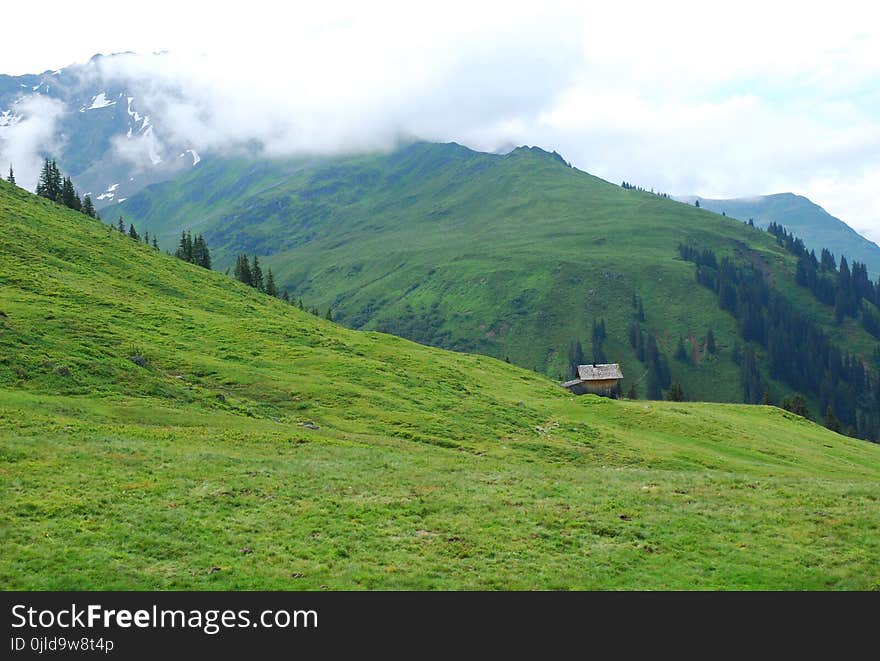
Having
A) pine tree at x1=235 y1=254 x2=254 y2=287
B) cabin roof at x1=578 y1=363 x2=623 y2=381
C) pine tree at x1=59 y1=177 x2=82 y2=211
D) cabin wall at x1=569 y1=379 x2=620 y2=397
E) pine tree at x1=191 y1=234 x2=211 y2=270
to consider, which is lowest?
cabin wall at x1=569 y1=379 x2=620 y2=397

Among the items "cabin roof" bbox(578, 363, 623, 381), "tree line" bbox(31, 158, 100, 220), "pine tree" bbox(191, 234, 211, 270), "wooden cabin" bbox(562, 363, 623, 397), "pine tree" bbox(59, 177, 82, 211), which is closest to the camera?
"wooden cabin" bbox(562, 363, 623, 397)

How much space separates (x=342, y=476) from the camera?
35.6 meters

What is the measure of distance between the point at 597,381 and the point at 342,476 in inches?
4139

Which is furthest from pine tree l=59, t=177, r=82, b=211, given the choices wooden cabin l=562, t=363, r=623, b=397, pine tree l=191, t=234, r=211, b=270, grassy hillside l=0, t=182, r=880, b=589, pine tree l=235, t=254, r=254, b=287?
wooden cabin l=562, t=363, r=623, b=397

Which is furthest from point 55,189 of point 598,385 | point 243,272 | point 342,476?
point 342,476

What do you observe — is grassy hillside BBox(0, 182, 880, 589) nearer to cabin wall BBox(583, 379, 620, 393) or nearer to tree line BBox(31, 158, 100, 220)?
cabin wall BBox(583, 379, 620, 393)

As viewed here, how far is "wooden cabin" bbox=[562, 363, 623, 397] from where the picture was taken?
135 metres

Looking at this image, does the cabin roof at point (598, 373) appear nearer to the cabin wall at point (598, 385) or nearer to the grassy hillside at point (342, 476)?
the cabin wall at point (598, 385)

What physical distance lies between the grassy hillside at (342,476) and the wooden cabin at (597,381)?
5558cm

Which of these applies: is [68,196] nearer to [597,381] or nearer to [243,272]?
[243,272]

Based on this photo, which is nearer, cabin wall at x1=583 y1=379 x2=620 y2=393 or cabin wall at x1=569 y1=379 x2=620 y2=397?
cabin wall at x1=569 y1=379 x2=620 y2=397

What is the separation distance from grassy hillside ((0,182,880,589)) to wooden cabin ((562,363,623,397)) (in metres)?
55.6
